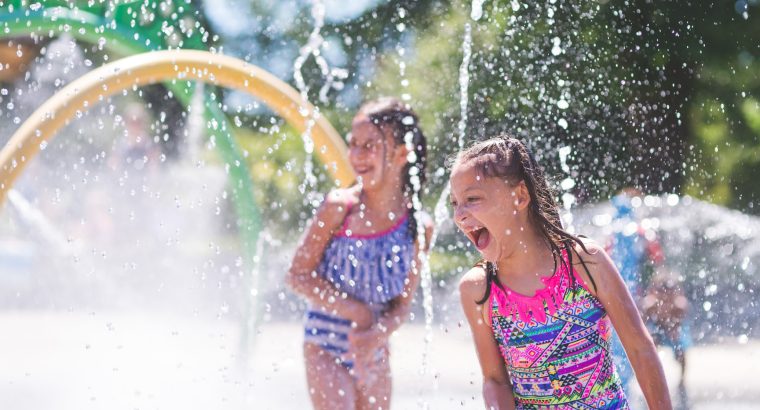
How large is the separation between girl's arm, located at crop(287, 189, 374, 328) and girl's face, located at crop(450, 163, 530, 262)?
3.75ft

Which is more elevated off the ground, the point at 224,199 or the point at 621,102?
the point at 224,199

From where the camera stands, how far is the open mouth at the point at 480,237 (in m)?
2.54

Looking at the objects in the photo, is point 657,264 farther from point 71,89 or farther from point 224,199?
point 224,199

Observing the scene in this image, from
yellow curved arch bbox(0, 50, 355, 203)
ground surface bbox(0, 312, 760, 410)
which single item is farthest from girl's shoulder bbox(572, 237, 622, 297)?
ground surface bbox(0, 312, 760, 410)

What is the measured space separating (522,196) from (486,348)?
423 millimetres

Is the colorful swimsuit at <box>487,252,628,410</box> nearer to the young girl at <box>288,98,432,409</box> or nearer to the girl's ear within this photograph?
the girl's ear

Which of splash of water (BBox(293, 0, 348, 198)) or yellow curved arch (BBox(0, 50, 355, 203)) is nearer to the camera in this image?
yellow curved arch (BBox(0, 50, 355, 203))

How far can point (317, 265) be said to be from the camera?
145 inches

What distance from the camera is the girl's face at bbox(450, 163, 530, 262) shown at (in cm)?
248

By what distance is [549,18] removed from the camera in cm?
888

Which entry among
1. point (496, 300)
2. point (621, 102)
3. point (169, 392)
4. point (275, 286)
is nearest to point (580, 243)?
point (496, 300)

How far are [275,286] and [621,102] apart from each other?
4543mm

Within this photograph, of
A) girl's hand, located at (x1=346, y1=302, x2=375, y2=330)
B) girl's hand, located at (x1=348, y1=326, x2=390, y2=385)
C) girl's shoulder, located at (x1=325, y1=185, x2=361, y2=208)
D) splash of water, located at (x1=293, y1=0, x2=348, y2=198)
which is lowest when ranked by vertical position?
girl's hand, located at (x1=348, y1=326, x2=390, y2=385)

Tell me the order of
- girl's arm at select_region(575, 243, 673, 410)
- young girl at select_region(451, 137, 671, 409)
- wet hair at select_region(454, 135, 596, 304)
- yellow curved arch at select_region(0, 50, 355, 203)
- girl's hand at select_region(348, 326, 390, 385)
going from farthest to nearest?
yellow curved arch at select_region(0, 50, 355, 203)
girl's hand at select_region(348, 326, 390, 385)
wet hair at select_region(454, 135, 596, 304)
young girl at select_region(451, 137, 671, 409)
girl's arm at select_region(575, 243, 673, 410)
